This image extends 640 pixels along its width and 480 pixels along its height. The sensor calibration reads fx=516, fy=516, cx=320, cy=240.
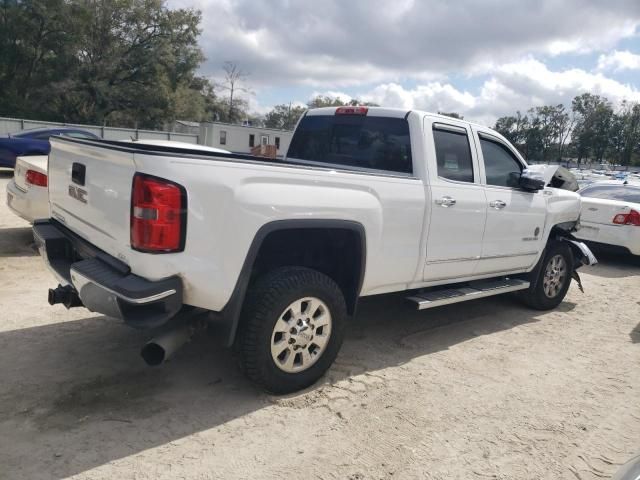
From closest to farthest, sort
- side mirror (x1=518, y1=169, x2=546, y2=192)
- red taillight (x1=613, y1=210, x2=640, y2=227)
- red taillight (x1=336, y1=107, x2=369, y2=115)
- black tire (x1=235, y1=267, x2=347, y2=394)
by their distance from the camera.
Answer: black tire (x1=235, y1=267, x2=347, y2=394)
red taillight (x1=336, y1=107, x2=369, y2=115)
side mirror (x1=518, y1=169, x2=546, y2=192)
red taillight (x1=613, y1=210, x2=640, y2=227)

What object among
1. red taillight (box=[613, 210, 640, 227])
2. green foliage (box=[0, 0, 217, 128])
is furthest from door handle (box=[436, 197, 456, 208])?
green foliage (box=[0, 0, 217, 128])

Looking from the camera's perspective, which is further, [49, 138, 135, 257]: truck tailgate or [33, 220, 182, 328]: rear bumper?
[49, 138, 135, 257]: truck tailgate

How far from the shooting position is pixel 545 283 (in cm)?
595

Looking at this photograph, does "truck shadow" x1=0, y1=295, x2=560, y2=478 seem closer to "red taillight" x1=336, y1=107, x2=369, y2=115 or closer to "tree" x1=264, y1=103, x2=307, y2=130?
"red taillight" x1=336, y1=107, x2=369, y2=115

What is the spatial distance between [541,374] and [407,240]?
1609 mm

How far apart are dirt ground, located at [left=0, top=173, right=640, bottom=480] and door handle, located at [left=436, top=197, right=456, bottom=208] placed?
130 cm

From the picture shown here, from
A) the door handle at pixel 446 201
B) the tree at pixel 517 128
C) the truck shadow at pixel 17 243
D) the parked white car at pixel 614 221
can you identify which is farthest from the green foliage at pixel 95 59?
the tree at pixel 517 128

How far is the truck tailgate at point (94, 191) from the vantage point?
290 cm

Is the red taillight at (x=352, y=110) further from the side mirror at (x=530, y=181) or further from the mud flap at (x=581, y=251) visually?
the mud flap at (x=581, y=251)

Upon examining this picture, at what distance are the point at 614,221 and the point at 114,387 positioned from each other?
8.56 metres

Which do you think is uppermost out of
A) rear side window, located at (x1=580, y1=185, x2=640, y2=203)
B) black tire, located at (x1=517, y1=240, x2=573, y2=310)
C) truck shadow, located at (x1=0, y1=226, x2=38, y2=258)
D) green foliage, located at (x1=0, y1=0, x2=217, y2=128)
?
green foliage, located at (x1=0, y1=0, x2=217, y2=128)

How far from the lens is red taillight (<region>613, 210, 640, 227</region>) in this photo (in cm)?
875

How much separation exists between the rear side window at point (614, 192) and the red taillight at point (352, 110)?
712 centimetres

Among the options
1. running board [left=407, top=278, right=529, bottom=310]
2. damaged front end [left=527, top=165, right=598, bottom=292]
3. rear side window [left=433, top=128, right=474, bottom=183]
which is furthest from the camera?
damaged front end [left=527, top=165, right=598, bottom=292]
